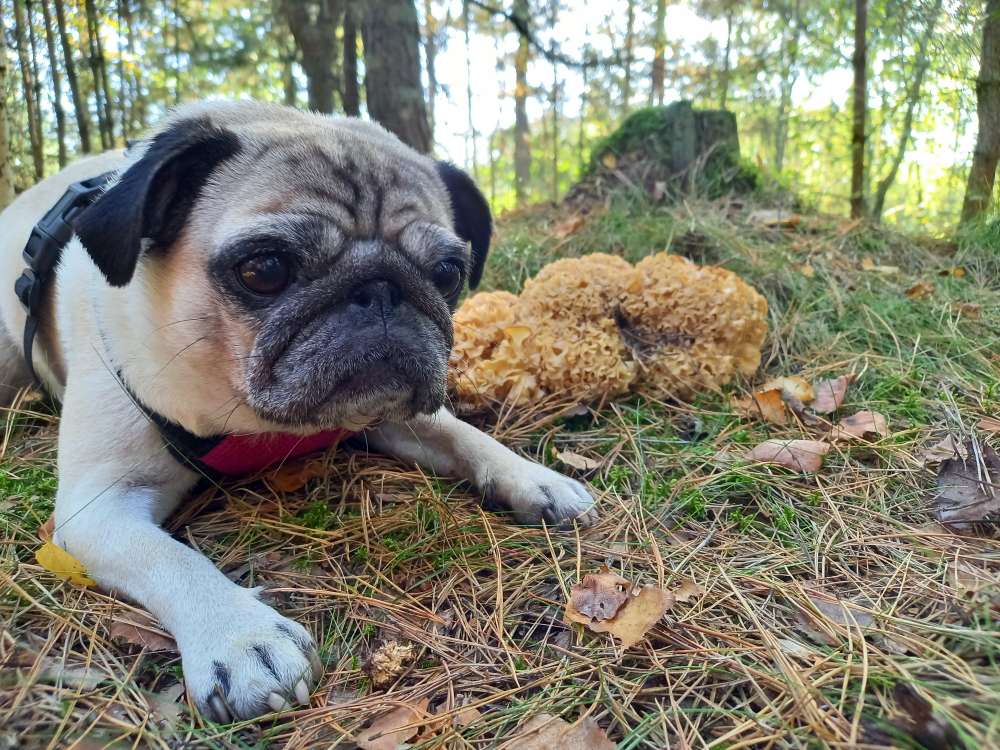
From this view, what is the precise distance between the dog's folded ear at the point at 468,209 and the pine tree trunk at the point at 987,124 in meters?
4.41

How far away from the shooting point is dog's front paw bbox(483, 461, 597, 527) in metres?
2.46

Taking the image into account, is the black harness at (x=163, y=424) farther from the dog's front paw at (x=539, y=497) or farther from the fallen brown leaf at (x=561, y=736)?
the fallen brown leaf at (x=561, y=736)

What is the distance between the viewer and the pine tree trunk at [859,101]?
5980mm

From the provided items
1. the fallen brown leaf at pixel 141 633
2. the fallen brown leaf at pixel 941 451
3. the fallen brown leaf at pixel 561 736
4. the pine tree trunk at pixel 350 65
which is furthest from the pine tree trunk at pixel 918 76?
the fallen brown leaf at pixel 141 633

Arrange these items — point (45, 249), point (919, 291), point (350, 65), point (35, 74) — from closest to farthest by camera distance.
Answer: point (45, 249), point (919, 291), point (35, 74), point (350, 65)

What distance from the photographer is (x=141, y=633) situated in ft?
6.22

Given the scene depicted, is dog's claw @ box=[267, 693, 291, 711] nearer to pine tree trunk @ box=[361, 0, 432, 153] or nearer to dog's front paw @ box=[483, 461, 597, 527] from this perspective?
dog's front paw @ box=[483, 461, 597, 527]

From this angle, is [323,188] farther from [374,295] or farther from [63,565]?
[63,565]

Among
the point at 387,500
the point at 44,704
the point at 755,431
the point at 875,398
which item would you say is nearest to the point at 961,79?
the point at 875,398

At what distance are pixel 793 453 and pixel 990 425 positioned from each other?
31.4 inches

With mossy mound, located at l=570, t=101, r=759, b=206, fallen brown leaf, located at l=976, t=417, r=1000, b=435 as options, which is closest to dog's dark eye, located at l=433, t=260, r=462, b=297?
fallen brown leaf, located at l=976, t=417, r=1000, b=435

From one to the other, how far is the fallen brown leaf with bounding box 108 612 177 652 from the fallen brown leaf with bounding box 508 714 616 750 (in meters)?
1.05

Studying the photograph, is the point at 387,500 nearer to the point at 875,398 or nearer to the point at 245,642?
the point at 245,642

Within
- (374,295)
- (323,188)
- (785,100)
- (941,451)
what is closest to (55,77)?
(323,188)
